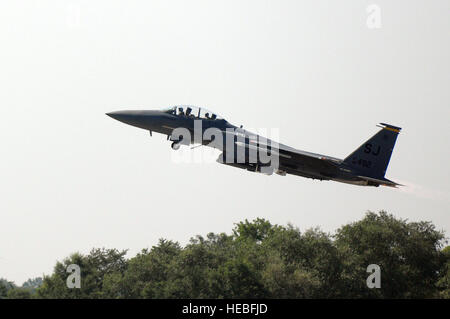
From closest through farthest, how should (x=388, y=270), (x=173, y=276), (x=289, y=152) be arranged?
(x=289, y=152)
(x=173, y=276)
(x=388, y=270)

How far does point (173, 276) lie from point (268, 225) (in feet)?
176

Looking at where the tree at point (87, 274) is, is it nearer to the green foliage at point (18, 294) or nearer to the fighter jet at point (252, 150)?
the green foliage at point (18, 294)

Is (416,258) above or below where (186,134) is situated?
below

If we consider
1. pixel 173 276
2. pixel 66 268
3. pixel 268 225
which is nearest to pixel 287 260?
pixel 173 276

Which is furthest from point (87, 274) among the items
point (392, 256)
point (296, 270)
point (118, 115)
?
point (118, 115)

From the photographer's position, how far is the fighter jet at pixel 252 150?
129ft

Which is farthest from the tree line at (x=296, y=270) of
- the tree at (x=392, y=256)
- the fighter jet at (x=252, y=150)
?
the fighter jet at (x=252, y=150)

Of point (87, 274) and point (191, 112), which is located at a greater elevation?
point (191, 112)

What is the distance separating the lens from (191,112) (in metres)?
40.3

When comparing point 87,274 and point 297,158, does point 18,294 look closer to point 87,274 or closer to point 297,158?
point 87,274

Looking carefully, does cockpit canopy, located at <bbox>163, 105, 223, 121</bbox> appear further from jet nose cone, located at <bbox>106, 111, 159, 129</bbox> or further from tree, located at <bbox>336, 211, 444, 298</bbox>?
tree, located at <bbox>336, 211, 444, 298</bbox>

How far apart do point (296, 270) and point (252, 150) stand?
2976cm

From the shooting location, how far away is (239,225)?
12025 cm
